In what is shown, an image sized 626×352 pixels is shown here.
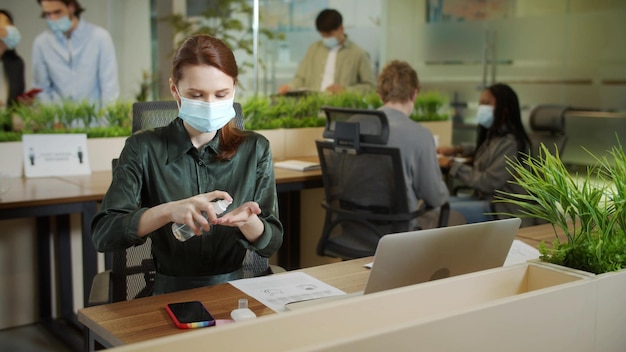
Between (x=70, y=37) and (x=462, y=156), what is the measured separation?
3203mm

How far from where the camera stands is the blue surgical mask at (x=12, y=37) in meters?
5.77

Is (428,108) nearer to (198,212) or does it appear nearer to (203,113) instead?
(203,113)

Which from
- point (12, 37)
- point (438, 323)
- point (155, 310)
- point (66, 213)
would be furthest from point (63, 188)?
point (12, 37)

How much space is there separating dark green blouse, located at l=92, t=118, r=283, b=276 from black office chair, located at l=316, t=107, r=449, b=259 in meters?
1.20

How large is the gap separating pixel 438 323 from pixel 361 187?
2.29 m

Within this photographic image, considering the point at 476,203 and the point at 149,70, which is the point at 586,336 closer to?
the point at 476,203

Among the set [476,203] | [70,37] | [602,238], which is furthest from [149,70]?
[602,238]

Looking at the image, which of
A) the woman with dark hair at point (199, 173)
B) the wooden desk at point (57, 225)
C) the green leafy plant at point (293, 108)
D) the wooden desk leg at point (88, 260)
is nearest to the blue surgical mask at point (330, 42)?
the green leafy plant at point (293, 108)

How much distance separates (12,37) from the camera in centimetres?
582

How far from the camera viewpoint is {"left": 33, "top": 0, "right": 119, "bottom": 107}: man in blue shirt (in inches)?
227

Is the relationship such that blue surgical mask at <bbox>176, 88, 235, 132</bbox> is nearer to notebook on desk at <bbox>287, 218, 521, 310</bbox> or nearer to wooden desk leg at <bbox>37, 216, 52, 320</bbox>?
notebook on desk at <bbox>287, 218, 521, 310</bbox>

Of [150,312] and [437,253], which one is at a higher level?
[437,253]

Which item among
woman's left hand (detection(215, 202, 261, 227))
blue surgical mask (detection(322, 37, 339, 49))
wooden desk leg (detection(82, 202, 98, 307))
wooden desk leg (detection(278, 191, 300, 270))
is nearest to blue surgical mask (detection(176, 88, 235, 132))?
woman's left hand (detection(215, 202, 261, 227))

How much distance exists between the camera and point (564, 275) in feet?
4.42
